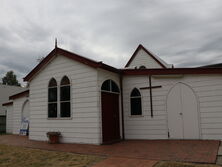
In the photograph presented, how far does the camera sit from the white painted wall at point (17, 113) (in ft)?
44.3

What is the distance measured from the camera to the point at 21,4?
8.86 metres

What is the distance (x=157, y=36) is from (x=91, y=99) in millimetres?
8292

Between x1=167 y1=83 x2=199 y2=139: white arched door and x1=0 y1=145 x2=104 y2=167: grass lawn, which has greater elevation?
x1=167 y1=83 x2=199 y2=139: white arched door

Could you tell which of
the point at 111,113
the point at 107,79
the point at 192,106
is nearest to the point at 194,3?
the point at 192,106

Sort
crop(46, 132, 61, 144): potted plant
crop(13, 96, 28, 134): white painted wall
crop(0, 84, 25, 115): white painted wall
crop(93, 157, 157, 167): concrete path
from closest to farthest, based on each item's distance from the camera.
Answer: crop(93, 157, 157, 167): concrete path, crop(46, 132, 61, 144): potted plant, crop(13, 96, 28, 134): white painted wall, crop(0, 84, 25, 115): white painted wall

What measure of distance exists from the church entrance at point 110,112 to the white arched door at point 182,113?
238 cm

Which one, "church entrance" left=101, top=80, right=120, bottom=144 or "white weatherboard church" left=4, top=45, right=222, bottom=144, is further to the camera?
"church entrance" left=101, top=80, right=120, bottom=144

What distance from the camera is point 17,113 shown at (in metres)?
13.8

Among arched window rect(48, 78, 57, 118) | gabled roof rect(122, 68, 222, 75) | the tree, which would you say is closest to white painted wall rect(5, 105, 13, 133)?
arched window rect(48, 78, 57, 118)

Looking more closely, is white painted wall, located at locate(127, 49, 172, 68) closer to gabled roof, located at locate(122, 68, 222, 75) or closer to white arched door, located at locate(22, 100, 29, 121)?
gabled roof, located at locate(122, 68, 222, 75)

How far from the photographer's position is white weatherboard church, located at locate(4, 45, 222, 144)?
8.09m

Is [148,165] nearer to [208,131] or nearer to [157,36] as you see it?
[208,131]

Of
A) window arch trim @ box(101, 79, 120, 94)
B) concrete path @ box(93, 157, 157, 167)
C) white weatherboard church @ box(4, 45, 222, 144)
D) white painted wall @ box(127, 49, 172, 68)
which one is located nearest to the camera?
concrete path @ box(93, 157, 157, 167)

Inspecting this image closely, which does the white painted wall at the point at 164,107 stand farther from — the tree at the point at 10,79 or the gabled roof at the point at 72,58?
the tree at the point at 10,79
